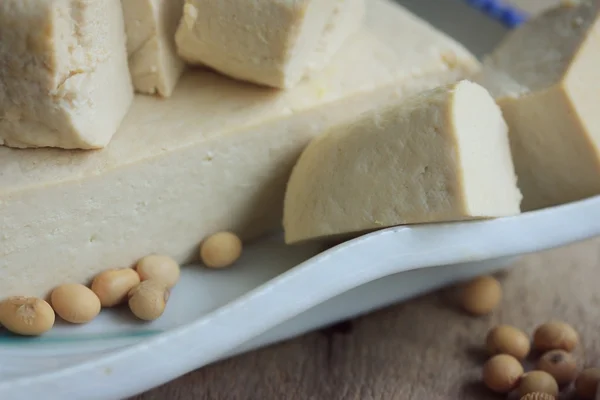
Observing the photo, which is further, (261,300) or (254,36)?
(254,36)

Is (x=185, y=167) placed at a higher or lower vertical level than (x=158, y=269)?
higher

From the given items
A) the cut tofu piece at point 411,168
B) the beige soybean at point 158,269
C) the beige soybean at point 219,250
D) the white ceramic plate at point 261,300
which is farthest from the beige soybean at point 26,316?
the cut tofu piece at point 411,168

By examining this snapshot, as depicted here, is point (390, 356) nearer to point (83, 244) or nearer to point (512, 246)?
point (512, 246)

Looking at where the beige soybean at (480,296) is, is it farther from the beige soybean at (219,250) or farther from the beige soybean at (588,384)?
the beige soybean at (219,250)

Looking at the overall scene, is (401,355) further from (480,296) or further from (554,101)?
(554,101)

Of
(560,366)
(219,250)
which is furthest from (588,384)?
(219,250)

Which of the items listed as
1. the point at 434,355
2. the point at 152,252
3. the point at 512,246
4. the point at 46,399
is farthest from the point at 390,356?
the point at 46,399
